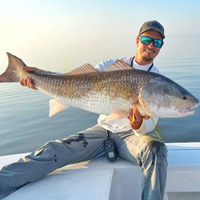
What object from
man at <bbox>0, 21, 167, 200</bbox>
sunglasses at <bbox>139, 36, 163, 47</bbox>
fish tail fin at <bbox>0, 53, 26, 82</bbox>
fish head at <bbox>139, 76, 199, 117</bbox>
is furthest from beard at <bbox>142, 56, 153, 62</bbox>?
fish tail fin at <bbox>0, 53, 26, 82</bbox>

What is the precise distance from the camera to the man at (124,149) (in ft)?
7.93

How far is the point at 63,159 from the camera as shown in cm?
283

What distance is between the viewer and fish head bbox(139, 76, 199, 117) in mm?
2264

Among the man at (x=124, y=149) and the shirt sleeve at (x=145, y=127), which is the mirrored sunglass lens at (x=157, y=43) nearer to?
the man at (x=124, y=149)

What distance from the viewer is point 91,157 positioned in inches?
123

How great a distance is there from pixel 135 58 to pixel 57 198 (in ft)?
7.54

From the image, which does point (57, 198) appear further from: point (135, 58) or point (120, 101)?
point (135, 58)

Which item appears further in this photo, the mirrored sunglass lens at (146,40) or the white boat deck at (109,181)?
the mirrored sunglass lens at (146,40)

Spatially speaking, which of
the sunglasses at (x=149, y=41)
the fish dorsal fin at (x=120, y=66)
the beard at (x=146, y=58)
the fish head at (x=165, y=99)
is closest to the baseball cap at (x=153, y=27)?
the sunglasses at (x=149, y=41)

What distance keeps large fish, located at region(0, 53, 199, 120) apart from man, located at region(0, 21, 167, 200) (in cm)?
17

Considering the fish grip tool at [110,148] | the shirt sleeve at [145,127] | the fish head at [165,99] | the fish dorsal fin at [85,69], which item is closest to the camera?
the fish head at [165,99]

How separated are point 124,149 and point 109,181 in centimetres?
66

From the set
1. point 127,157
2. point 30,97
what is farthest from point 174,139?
point 30,97

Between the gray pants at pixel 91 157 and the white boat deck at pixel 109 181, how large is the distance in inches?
4.1
